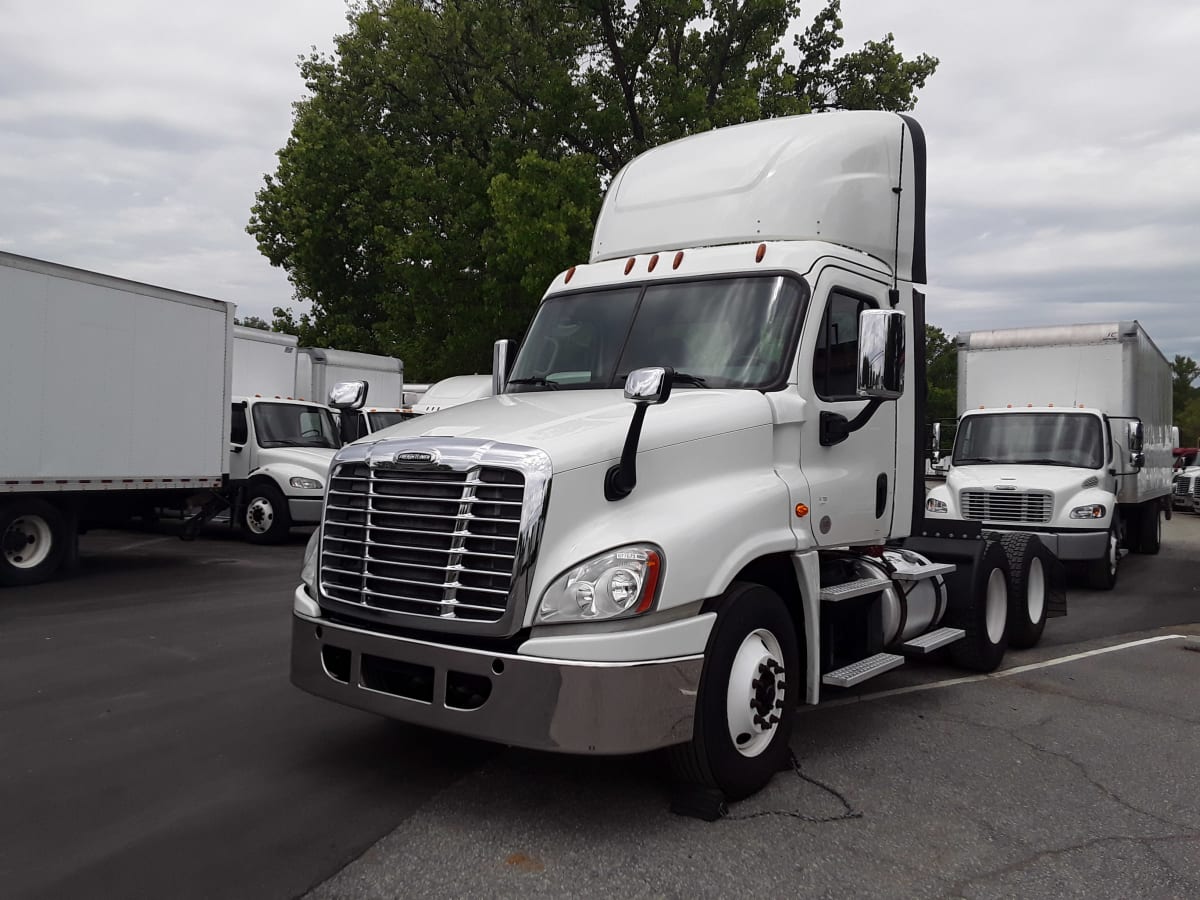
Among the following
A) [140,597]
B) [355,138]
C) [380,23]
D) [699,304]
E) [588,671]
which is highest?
[380,23]

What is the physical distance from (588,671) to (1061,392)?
37.5ft

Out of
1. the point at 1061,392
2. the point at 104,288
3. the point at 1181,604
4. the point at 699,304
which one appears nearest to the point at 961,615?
the point at 699,304

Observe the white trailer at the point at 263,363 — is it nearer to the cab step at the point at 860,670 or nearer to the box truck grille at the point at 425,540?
the box truck grille at the point at 425,540

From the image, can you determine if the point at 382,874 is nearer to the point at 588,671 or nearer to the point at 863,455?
the point at 588,671

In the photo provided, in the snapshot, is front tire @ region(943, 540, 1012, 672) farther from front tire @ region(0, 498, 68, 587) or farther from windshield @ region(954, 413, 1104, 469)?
front tire @ region(0, 498, 68, 587)

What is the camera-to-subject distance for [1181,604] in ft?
36.1

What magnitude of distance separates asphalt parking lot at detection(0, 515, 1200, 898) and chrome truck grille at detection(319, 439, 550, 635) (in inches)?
36.0

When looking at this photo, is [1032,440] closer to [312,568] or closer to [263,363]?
[312,568]

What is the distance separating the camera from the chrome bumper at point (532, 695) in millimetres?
3770

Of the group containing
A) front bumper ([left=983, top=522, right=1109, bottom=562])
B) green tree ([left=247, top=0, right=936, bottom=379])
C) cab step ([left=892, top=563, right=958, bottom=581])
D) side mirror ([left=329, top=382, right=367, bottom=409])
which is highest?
green tree ([left=247, top=0, right=936, bottom=379])

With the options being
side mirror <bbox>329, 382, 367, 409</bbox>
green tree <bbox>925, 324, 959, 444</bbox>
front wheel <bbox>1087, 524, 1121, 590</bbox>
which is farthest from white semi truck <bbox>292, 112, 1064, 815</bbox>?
green tree <bbox>925, 324, 959, 444</bbox>

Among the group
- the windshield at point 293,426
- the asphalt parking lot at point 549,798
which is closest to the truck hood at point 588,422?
the asphalt parking lot at point 549,798

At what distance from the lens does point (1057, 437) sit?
12656 mm

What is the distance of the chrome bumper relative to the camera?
148 inches
